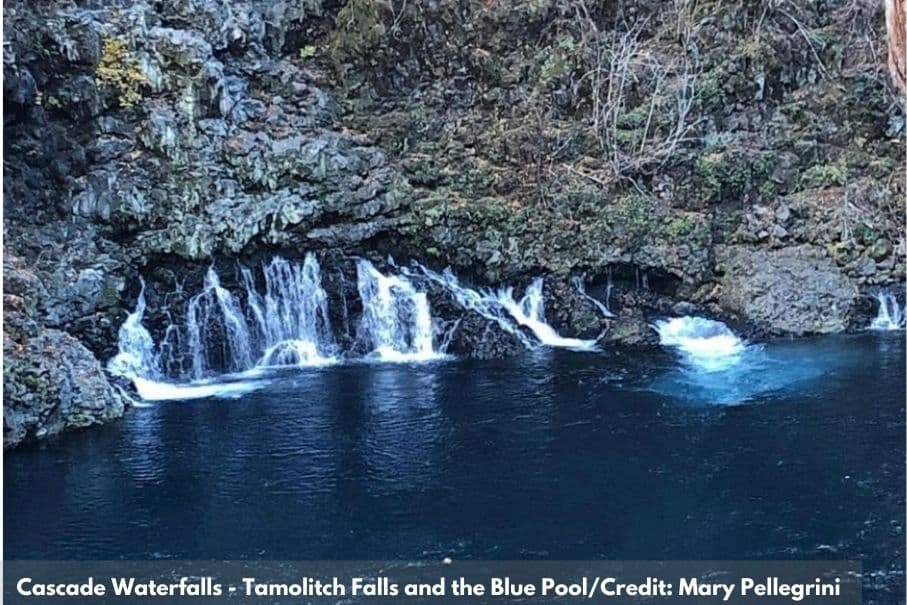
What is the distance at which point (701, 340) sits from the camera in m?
19.5

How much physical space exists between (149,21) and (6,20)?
3.53m

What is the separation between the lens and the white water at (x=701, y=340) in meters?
18.4

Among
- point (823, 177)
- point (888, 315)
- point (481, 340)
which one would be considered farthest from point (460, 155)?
point (888, 315)

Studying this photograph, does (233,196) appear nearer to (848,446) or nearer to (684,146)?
(684,146)

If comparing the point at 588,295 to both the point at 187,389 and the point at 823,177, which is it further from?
the point at 187,389

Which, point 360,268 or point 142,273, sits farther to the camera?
point 360,268

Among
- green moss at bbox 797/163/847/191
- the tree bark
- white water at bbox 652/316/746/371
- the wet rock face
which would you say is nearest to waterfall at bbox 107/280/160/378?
white water at bbox 652/316/746/371

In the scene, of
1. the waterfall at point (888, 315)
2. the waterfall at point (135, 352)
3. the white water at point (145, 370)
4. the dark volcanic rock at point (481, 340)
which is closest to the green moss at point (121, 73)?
the white water at point (145, 370)

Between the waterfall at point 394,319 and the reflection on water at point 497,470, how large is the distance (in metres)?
1.72

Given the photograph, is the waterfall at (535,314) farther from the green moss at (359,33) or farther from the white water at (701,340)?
the green moss at (359,33)

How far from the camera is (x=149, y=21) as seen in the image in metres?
20.9

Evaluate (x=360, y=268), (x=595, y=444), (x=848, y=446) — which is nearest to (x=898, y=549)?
(x=848, y=446)

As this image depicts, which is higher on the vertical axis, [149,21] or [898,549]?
[149,21]

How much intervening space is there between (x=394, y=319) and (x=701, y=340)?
588 cm
